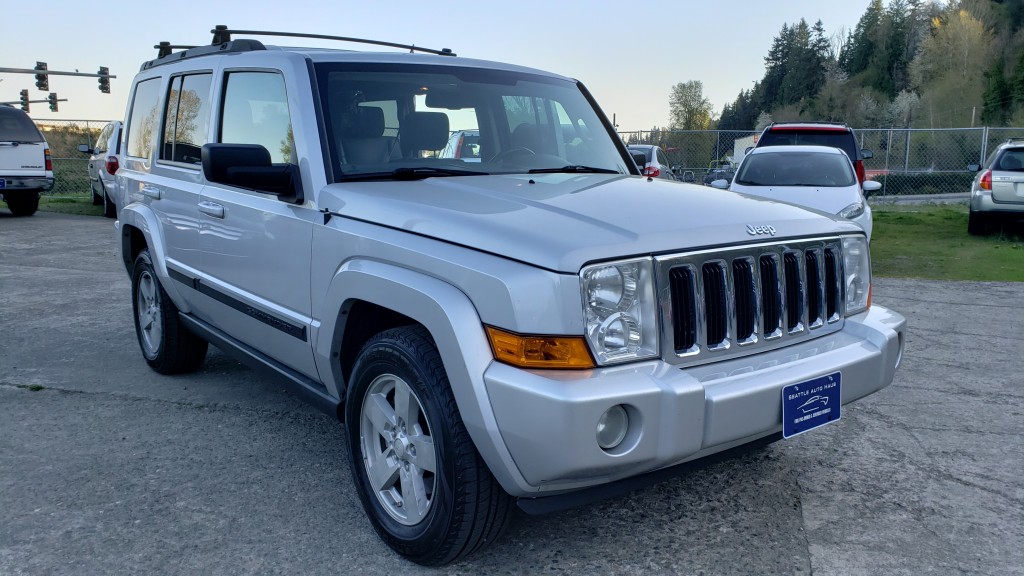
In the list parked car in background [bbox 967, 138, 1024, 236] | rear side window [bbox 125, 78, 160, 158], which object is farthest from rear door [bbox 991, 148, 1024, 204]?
rear side window [bbox 125, 78, 160, 158]

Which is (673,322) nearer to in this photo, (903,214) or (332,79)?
(332,79)

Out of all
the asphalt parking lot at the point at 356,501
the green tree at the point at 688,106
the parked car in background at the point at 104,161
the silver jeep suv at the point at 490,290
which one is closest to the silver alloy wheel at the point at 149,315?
the asphalt parking lot at the point at 356,501

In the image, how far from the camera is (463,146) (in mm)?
3762

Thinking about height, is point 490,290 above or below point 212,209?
below

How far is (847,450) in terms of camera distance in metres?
4.00

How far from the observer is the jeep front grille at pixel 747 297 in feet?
8.61

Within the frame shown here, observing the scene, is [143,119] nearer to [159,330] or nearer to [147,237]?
[147,237]

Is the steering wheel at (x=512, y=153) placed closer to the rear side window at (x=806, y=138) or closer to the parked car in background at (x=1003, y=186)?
the rear side window at (x=806, y=138)

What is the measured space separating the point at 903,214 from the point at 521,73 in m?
15.7

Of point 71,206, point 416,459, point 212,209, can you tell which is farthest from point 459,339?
Result: point 71,206

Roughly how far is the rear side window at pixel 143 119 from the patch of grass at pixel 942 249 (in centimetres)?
781

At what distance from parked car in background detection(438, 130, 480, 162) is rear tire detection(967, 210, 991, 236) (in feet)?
38.5

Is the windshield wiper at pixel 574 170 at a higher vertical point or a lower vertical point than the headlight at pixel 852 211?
higher

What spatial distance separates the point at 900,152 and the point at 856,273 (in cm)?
2483
